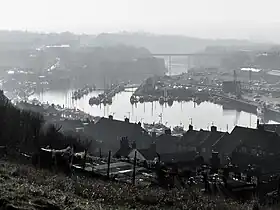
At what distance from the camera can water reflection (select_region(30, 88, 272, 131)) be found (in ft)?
59.5

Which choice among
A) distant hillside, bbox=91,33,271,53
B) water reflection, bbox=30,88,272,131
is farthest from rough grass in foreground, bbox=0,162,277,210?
distant hillside, bbox=91,33,271,53

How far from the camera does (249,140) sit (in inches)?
391

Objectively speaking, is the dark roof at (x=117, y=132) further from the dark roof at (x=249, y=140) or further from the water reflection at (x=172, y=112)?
the water reflection at (x=172, y=112)

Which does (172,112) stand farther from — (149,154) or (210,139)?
(149,154)

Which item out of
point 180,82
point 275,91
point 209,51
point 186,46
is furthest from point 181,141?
point 186,46

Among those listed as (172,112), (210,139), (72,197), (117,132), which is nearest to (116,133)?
(117,132)

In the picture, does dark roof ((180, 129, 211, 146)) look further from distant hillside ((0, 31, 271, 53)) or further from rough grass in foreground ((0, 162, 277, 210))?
distant hillside ((0, 31, 271, 53))

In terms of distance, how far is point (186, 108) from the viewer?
883 inches

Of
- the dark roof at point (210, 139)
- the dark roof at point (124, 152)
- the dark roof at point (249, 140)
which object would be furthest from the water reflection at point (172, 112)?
the dark roof at point (124, 152)

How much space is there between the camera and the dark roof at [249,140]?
382 inches

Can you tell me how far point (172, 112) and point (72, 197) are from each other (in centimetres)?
1832

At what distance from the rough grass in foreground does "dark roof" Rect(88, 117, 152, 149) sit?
7.77 meters

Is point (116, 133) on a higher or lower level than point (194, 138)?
lower

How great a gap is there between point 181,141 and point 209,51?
151 ft
